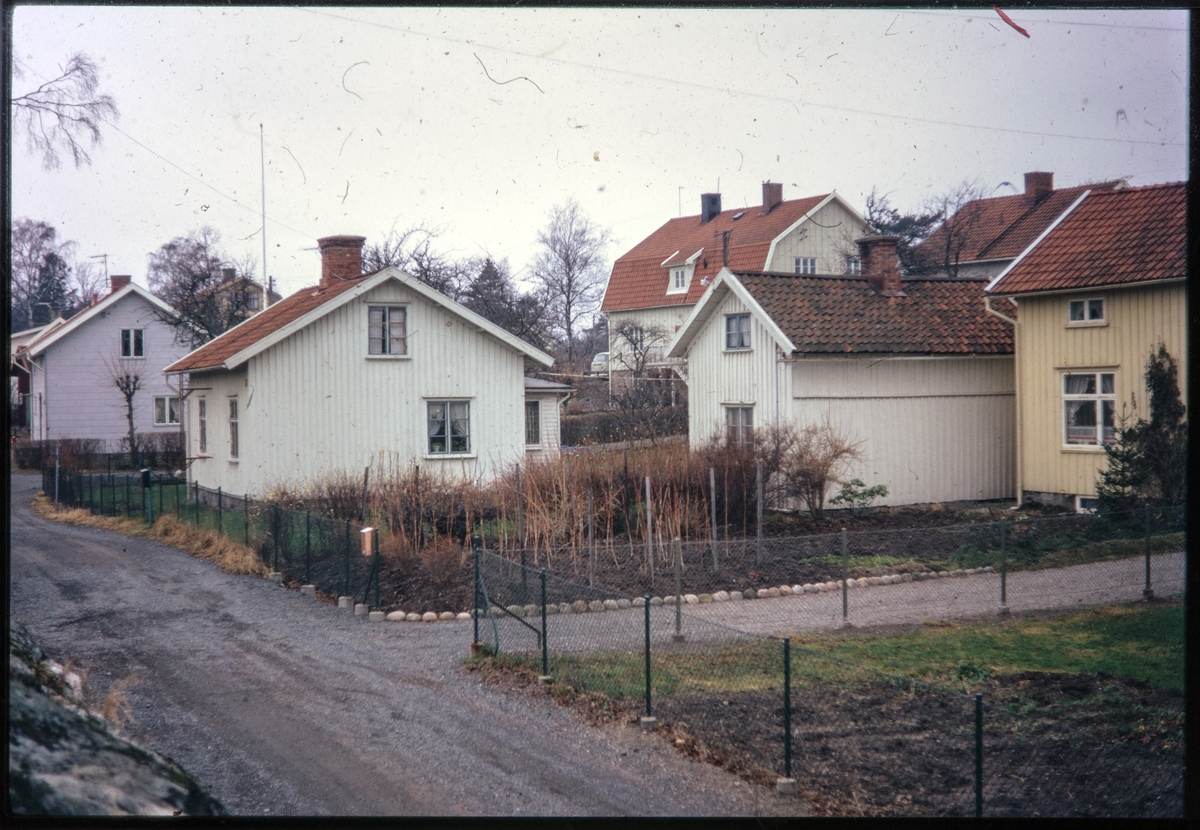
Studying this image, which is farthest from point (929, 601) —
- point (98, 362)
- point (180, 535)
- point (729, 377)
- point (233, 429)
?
point (98, 362)

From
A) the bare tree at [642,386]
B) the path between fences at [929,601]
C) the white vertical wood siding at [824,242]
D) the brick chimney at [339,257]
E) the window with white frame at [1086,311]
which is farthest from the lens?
the white vertical wood siding at [824,242]

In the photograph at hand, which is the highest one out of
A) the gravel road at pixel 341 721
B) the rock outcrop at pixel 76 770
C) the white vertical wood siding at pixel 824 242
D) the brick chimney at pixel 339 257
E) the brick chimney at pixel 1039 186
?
the brick chimney at pixel 1039 186

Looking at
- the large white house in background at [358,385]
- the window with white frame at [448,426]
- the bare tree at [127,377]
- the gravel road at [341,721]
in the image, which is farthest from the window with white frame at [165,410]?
the gravel road at [341,721]

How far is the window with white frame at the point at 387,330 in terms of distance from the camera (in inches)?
821

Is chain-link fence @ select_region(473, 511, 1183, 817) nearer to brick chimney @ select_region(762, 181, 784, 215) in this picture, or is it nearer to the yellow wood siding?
the yellow wood siding

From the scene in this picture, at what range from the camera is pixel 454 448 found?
21891 mm

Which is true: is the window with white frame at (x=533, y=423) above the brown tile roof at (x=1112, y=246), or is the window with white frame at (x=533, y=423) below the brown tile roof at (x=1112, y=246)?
below

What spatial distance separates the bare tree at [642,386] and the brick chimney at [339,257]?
29.6ft

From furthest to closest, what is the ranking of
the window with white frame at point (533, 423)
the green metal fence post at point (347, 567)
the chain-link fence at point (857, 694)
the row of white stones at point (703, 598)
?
the window with white frame at point (533, 423), the green metal fence post at point (347, 567), the row of white stones at point (703, 598), the chain-link fence at point (857, 694)

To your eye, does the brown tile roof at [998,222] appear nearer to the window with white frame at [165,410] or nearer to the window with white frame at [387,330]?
the window with white frame at [387,330]

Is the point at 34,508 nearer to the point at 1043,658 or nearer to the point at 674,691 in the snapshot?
the point at 674,691

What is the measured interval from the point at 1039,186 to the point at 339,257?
24686mm

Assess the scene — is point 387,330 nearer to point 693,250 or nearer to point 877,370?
point 877,370

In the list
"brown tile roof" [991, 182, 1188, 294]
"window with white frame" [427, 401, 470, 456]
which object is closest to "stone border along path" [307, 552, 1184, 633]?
"brown tile roof" [991, 182, 1188, 294]
